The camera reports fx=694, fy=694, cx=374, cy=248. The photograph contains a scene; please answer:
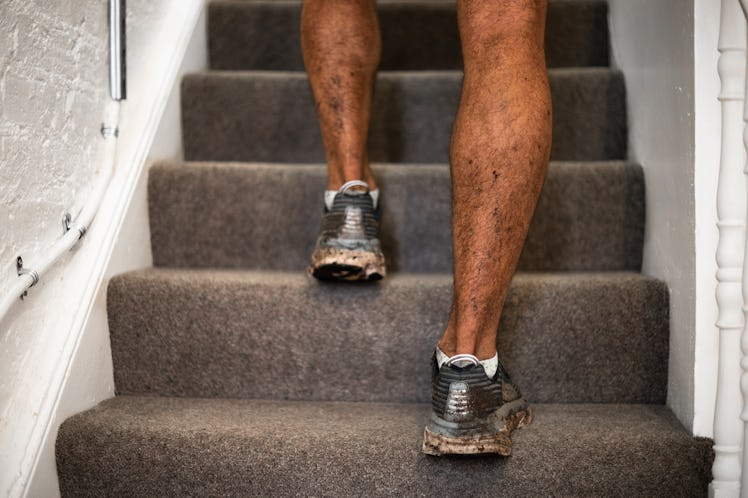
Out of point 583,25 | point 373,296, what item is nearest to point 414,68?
point 583,25

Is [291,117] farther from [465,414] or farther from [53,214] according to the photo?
[465,414]

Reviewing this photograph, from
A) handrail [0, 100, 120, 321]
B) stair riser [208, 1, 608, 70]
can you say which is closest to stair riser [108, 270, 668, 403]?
handrail [0, 100, 120, 321]

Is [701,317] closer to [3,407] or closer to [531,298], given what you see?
[531,298]

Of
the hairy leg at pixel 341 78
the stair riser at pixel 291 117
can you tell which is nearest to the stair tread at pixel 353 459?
the hairy leg at pixel 341 78

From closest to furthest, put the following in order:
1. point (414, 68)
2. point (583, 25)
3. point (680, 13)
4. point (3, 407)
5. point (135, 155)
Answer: point (3, 407)
point (680, 13)
point (135, 155)
point (583, 25)
point (414, 68)

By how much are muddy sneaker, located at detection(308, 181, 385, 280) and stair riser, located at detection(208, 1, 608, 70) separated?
30.8 inches

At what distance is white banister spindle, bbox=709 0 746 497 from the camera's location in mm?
922

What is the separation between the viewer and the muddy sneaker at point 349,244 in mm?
1033

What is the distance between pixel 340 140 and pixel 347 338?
314mm

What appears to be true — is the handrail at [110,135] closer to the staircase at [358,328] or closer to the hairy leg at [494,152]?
the staircase at [358,328]

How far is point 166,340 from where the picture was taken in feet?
3.64

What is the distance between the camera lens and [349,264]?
3.39 feet

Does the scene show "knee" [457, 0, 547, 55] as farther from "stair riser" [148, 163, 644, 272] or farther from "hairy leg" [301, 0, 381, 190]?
"stair riser" [148, 163, 644, 272]

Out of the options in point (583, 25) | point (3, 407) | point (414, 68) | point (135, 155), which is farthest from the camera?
point (414, 68)
